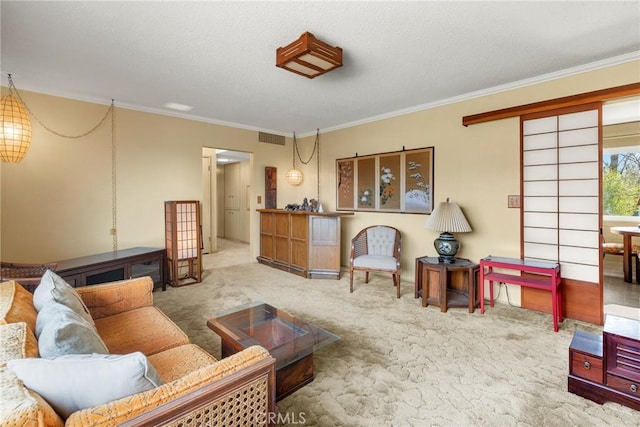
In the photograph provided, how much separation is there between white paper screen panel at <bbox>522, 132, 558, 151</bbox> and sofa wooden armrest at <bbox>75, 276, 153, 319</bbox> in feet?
14.3

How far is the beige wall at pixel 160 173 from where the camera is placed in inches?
142

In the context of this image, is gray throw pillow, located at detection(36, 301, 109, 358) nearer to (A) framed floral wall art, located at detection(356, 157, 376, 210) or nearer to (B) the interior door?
(A) framed floral wall art, located at detection(356, 157, 376, 210)

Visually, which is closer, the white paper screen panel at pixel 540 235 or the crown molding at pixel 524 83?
the crown molding at pixel 524 83

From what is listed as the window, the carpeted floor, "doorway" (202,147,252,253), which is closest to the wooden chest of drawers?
the carpeted floor

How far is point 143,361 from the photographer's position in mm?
1066

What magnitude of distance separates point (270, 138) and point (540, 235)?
4927 mm

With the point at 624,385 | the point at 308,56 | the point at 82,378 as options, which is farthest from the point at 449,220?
the point at 82,378

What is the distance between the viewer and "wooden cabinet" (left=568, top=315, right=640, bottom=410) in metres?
1.84

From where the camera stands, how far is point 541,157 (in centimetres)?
347

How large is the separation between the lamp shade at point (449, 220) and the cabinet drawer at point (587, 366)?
184cm

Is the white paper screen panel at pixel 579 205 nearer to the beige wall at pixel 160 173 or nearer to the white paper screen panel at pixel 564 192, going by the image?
the white paper screen panel at pixel 564 192

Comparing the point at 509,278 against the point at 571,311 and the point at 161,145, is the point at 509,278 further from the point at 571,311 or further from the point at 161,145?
the point at 161,145

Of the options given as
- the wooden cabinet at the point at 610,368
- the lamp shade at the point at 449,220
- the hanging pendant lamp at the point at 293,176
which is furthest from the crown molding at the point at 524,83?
the wooden cabinet at the point at 610,368

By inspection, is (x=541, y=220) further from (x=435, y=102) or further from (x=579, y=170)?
(x=435, y=102)
